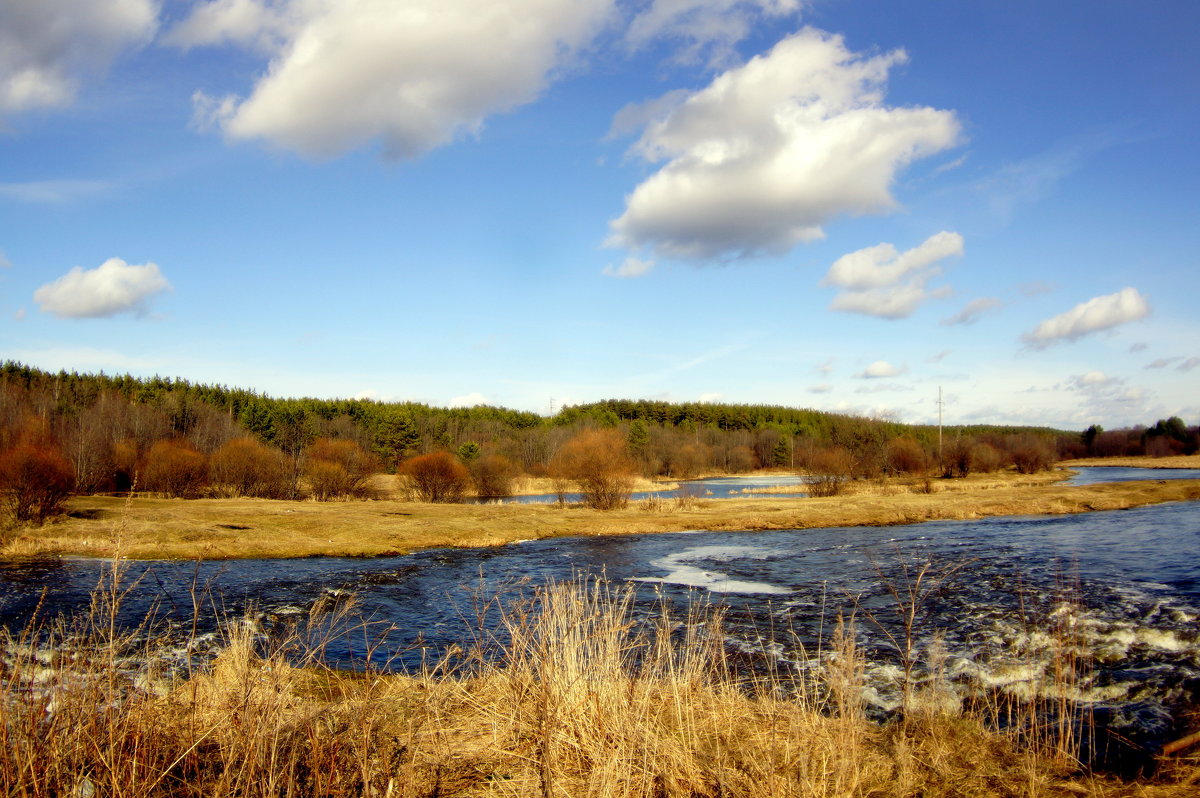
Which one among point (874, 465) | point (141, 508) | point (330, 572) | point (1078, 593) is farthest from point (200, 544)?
point (874, 465)

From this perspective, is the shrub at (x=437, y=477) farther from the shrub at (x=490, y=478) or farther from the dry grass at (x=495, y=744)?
the dry grass at (x=495, y=744)

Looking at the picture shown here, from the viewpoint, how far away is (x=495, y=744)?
6137mm

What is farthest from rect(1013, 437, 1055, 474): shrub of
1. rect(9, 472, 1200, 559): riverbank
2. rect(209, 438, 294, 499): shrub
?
rect(209, 438, 294, 499): shrub

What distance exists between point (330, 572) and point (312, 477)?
32266mm

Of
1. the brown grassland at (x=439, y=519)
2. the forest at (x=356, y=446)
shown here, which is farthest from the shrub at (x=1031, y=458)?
the brown grassland at (x=439, y=519)

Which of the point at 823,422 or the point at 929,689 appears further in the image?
the point at 823,422

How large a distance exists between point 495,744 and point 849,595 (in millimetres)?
11121

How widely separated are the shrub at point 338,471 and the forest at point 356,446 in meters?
0.11

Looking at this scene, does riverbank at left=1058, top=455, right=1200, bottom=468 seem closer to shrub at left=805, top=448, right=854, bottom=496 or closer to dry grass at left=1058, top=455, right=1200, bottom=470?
dry grass at left=1058, top=455, right=1200, bottom=470

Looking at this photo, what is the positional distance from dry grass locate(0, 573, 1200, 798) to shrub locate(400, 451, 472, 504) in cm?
4732

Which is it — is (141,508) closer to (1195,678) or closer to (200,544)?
(200,544)

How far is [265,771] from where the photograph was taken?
4742mm

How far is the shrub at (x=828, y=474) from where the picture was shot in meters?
53.1

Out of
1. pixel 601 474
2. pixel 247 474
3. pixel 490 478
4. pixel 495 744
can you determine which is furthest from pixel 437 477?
pixel 495 744
